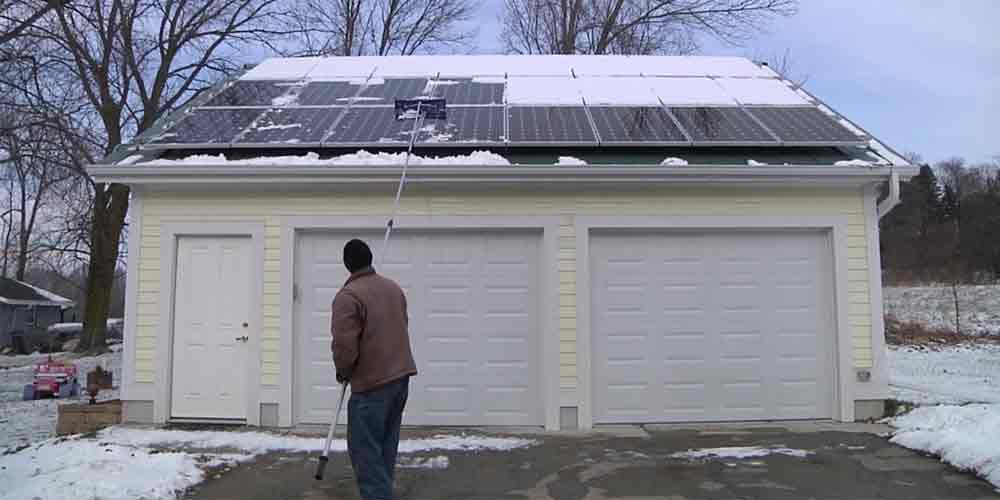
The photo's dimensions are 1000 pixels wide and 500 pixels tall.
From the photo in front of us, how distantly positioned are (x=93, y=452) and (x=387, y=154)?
12.4ft

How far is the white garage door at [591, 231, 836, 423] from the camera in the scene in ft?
25.7

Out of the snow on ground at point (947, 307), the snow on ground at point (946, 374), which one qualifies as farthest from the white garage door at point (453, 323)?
the snow on ground at point (947, 307)

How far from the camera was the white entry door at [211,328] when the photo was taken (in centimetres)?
777

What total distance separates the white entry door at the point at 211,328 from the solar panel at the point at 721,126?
4.97 meters

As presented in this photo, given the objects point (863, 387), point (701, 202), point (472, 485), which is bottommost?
point (472, 485)

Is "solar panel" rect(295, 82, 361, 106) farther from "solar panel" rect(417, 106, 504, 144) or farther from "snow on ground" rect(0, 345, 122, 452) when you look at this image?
"snow on ground" rect(0, 345, 122, 452)

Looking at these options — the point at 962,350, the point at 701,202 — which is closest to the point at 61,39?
the point at 701,202

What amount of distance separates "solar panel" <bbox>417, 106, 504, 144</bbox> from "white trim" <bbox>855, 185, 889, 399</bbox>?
3946 millimetres

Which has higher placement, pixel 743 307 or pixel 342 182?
pixel 342 182

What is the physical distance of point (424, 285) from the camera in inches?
312

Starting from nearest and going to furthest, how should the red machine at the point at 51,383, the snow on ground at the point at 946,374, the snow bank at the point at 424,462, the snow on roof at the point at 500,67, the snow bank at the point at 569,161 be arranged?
the snow bank at the point at 424,462 < the snow bank at the point at 569,161 < the snow on ground at the point at 946,374 < the snow on roof at the point at 500,67 < the red machine at the point at 51,383

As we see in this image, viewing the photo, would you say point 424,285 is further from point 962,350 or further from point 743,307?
point 962,350

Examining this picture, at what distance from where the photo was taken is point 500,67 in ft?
36.6

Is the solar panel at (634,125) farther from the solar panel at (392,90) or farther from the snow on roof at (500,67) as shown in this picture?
the solar panel at (392,90)
